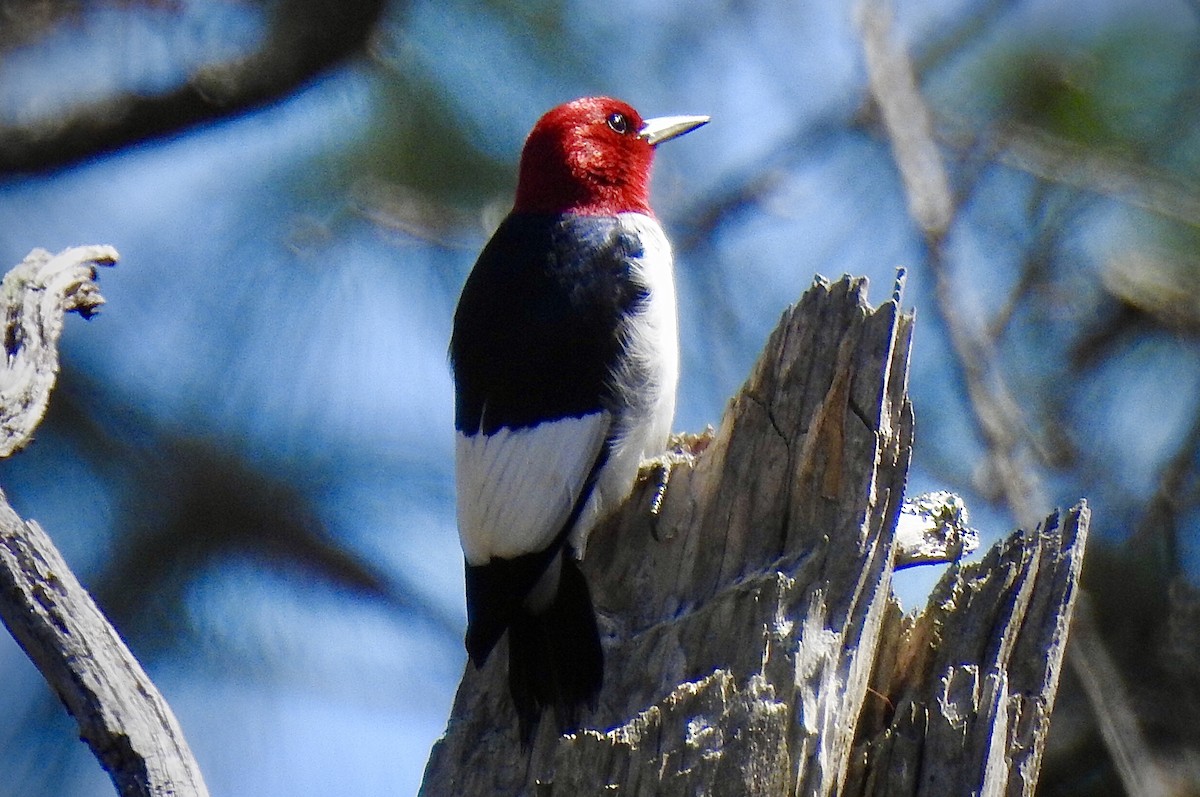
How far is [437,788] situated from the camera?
255cm

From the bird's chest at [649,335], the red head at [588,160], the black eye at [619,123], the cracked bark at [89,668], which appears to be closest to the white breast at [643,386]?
the bird's chest at [649,335]

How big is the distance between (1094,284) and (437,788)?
2968mm

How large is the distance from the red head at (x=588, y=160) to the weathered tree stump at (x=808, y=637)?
3.75ft

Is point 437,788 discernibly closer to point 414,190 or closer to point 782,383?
point 782,383

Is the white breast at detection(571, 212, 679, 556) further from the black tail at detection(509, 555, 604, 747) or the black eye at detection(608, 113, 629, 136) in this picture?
the black eye at detection(608, 113, 629, 136)

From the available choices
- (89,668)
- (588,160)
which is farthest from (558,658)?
(588,160)

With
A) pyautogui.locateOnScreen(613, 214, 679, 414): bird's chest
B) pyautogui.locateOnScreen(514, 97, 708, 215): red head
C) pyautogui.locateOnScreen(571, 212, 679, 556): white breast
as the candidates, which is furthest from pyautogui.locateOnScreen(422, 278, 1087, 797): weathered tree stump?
pyautogui.locateOnScreen(514, 97, 708, 215): red head

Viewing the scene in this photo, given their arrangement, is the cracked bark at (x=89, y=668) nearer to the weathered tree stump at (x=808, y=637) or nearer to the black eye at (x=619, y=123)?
the weathered tree stump at (x=808, y=637)

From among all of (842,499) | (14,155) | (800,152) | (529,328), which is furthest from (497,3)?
(842,499)

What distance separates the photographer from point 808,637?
2383 millimetres

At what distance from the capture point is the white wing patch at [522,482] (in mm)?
2842

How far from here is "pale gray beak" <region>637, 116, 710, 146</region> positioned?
4000 mm

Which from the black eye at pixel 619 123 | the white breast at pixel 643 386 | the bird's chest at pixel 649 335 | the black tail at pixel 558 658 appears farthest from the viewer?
the black eye at pixel 619 123

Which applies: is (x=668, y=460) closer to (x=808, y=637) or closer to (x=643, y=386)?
(x=643, y=386)
